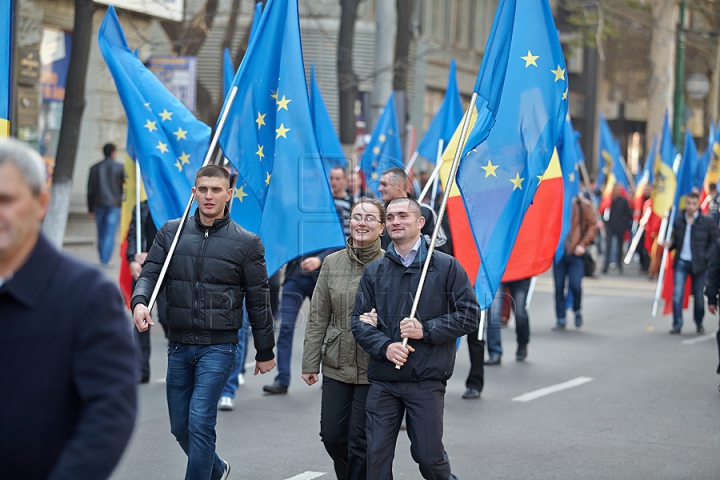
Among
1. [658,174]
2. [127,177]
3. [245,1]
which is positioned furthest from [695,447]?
[245,1]

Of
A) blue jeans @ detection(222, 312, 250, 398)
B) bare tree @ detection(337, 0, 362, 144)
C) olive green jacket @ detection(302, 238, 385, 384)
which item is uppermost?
bare tree @ detection(337, 0, 362, 144)

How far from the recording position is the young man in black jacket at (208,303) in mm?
5637

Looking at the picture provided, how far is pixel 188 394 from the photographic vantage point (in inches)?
224

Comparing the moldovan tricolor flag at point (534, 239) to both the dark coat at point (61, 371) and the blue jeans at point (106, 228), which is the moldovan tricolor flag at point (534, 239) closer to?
the dark coat at point (61, 371)

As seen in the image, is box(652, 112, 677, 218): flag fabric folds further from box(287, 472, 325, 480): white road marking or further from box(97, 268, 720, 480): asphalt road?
box(287, 472, 325, 480): white road marking

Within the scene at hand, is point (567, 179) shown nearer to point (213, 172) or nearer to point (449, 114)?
point (449, 114)

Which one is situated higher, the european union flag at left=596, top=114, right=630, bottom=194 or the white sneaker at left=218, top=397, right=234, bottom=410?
the european union flag at left=596, top=114, right=630, bottom=194

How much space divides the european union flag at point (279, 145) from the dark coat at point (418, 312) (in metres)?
2.02

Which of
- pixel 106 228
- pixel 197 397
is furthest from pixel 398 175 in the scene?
pixel 106 228

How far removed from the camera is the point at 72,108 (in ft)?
43.6

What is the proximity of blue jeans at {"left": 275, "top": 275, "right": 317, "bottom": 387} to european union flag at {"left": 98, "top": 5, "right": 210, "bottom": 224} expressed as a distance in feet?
4.00

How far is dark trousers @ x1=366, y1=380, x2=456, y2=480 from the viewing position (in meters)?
5.24

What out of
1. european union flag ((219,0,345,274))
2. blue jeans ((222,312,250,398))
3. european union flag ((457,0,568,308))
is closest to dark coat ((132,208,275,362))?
european union flag ((219,0,345,274))

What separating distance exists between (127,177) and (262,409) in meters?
2.81
